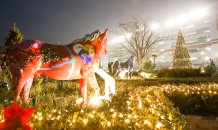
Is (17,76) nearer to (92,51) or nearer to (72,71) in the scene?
(72,71)

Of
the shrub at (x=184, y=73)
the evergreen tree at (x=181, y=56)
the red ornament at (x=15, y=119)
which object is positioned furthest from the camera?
the evergreen tree at (x=181, y=56)

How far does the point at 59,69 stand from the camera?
2.94 metres

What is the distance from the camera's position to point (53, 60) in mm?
2873

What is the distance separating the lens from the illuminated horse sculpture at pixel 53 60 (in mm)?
2678

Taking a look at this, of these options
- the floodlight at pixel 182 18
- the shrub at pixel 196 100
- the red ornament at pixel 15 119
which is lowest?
the shrub at pixel 196 100

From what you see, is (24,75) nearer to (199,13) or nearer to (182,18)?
(199,13)

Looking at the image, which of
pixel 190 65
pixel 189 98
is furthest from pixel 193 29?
pixel 189 98

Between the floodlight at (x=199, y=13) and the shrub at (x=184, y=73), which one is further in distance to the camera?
the floodlight at (x=199, y=13)

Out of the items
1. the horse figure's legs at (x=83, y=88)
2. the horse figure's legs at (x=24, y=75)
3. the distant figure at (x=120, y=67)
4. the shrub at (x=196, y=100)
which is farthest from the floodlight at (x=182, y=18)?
the horse figure's legs at (x=24, y=75)

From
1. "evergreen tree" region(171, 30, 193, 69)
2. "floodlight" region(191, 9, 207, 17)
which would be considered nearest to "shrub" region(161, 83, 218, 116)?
"evergreen tree" region(171, 30, 193, 69)

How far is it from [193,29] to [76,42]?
108 feet

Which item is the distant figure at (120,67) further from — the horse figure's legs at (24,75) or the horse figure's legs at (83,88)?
the horse figure's legs at (24,75)

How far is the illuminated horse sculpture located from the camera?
2678mm

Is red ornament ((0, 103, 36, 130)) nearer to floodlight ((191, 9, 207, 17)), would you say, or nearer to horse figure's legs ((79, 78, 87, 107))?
horse figure's legs ((79, 78, 87, 107))
